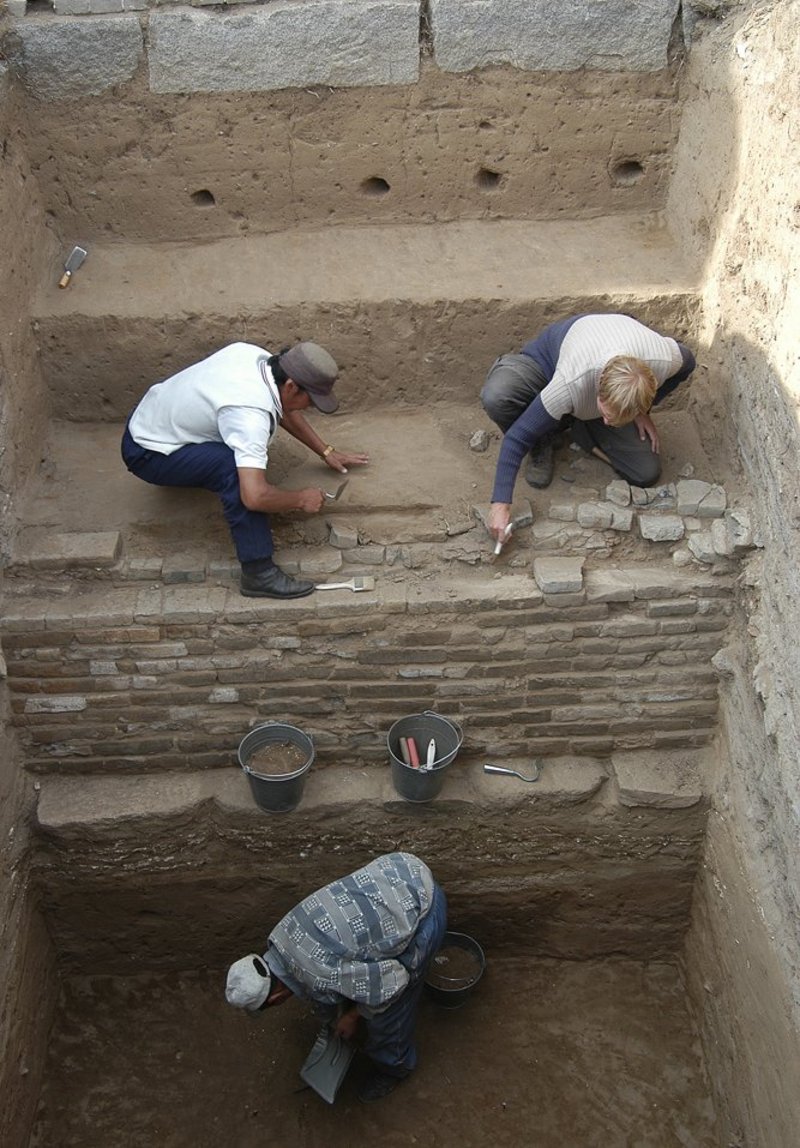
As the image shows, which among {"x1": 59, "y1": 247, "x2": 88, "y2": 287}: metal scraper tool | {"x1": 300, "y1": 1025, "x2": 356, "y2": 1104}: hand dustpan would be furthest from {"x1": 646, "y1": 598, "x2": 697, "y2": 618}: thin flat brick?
{"x1": 59, "y1": 247, "x2": 88, "y2": 287}: metal scraper tool

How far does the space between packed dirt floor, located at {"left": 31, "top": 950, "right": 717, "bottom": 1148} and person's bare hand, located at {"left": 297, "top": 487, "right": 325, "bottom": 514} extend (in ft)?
8.01

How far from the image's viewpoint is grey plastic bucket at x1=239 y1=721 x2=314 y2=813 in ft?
13.6

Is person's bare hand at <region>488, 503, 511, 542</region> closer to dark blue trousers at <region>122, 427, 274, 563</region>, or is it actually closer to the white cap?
dark blue trousers at <region>122, 427, 274, 563</region>

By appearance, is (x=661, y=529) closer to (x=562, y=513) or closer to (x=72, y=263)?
(x=562, y=513)

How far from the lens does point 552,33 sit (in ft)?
15.3

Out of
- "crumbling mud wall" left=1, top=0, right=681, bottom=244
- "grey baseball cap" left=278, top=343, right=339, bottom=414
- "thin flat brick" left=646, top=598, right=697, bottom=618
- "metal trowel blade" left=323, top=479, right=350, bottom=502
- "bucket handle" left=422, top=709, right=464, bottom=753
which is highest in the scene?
"crumbling mud wall" left=1, top=0, right=681, bottom=244

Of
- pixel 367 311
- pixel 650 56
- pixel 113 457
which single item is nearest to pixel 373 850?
pixel 113 457

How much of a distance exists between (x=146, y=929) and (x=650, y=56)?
481 centimetres

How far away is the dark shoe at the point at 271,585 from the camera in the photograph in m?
4.18

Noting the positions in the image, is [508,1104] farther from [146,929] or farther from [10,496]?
[10,496]

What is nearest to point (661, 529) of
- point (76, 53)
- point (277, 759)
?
point (277, 759)

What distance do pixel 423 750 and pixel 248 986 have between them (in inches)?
48.0

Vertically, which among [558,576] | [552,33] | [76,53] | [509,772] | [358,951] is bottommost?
[358,951]

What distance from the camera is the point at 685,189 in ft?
16.2
